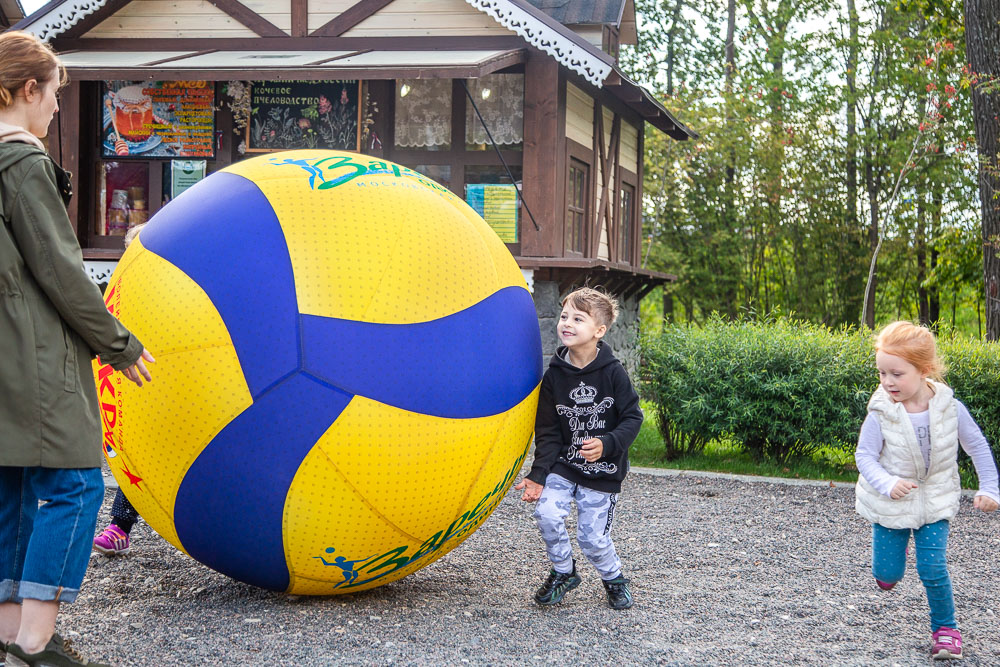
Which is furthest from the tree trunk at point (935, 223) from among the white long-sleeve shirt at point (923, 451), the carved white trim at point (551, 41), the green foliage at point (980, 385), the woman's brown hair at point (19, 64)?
the woman's brown hair at point (19, 64)

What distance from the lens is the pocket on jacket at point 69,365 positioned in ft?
10.2

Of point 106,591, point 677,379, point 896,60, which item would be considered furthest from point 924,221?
point 106,591

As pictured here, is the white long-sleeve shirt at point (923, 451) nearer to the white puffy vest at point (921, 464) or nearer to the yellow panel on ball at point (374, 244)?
the white puffy vest at point (921, 464)

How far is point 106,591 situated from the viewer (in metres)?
4.46

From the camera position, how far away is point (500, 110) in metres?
11.2

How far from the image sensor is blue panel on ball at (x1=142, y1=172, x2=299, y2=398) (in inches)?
141

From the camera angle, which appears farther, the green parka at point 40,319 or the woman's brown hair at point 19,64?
the woman's brown hair at point 19,64

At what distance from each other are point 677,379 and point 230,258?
5.65 metres

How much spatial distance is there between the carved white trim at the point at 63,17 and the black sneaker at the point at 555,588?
980cm

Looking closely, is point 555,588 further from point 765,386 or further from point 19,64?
point 765,386

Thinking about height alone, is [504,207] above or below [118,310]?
above

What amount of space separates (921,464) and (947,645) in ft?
2.32

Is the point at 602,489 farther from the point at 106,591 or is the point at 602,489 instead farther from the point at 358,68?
the point at 358,68

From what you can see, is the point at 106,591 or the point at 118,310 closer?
the point at 118,310
